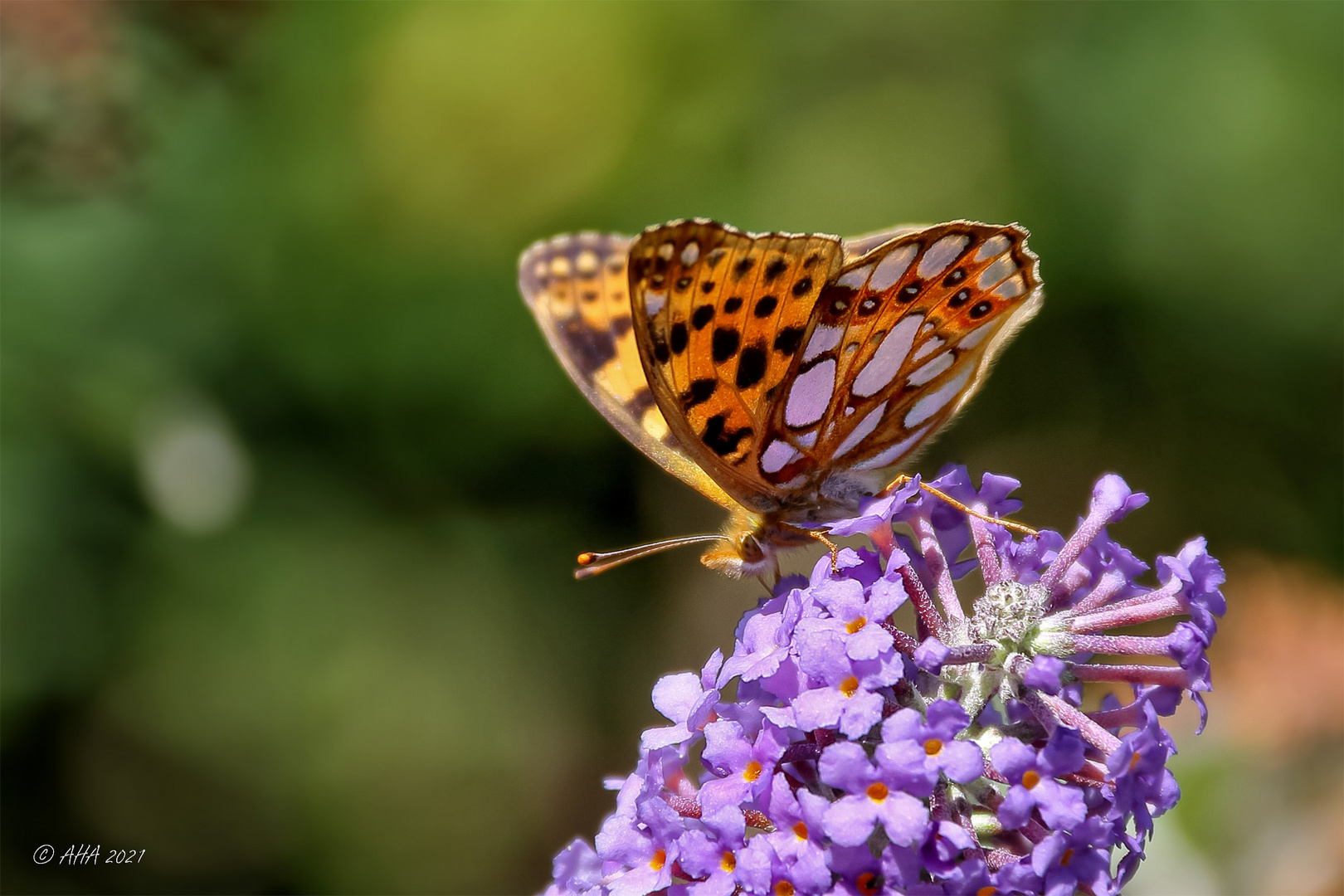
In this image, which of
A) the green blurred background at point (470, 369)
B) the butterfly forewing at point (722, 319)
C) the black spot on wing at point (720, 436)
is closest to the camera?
the butterfly forewing at point (722, 319)

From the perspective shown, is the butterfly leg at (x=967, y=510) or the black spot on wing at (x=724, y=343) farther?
the black spot on wing at (x=724, y=343)

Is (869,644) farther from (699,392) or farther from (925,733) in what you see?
(699,392)

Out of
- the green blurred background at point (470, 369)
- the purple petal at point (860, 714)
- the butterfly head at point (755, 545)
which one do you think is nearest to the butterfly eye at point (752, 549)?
the butterfly head at point (755, 545)

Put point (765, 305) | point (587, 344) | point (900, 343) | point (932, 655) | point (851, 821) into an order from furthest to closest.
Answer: point (587, 344)
point (900, 343)
point (765, 305)
point (932, 655)
point (851, 821)

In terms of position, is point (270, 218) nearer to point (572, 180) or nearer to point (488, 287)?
point (488, 287)

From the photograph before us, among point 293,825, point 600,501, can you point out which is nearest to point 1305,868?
point 600,501

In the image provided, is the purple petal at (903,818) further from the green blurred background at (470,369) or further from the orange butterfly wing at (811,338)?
the green blurred background at (470,369)

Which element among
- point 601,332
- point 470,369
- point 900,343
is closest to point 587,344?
point 601,332
